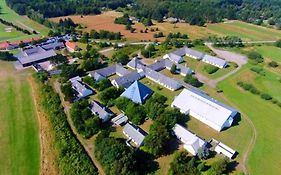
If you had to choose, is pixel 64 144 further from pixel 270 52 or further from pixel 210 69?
pixel 270 52

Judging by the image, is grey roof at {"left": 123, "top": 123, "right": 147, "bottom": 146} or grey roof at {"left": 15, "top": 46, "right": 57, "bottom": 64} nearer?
grey roof at {"left": 123, "top": 123, "right": 147, "bottom": 146}

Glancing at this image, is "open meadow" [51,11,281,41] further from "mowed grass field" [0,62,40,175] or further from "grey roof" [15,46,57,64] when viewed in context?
"mowed grass field" [0,62,40,175]

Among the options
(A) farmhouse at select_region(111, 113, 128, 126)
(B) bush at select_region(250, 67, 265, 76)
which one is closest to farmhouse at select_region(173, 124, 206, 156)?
(A) farmhouse at select_region(111, 113, 128, 126)

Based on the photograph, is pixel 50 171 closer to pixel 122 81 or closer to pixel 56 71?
pixel 122 81

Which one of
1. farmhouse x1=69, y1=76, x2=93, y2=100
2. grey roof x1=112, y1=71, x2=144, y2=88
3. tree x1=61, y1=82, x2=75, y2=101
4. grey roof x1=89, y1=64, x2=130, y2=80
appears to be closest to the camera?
tree x1=61, y1=82, x2=75, y2=101

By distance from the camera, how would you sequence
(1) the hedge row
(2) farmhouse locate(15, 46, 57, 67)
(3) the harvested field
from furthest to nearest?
1. (3) the harvested field
2. (2) farmhouse locate(15, 46, 57, 67)
3. (1) the hedge row

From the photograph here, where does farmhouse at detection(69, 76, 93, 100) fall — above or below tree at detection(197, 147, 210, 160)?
below

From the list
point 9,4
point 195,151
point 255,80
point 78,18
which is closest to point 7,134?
point 195,151
